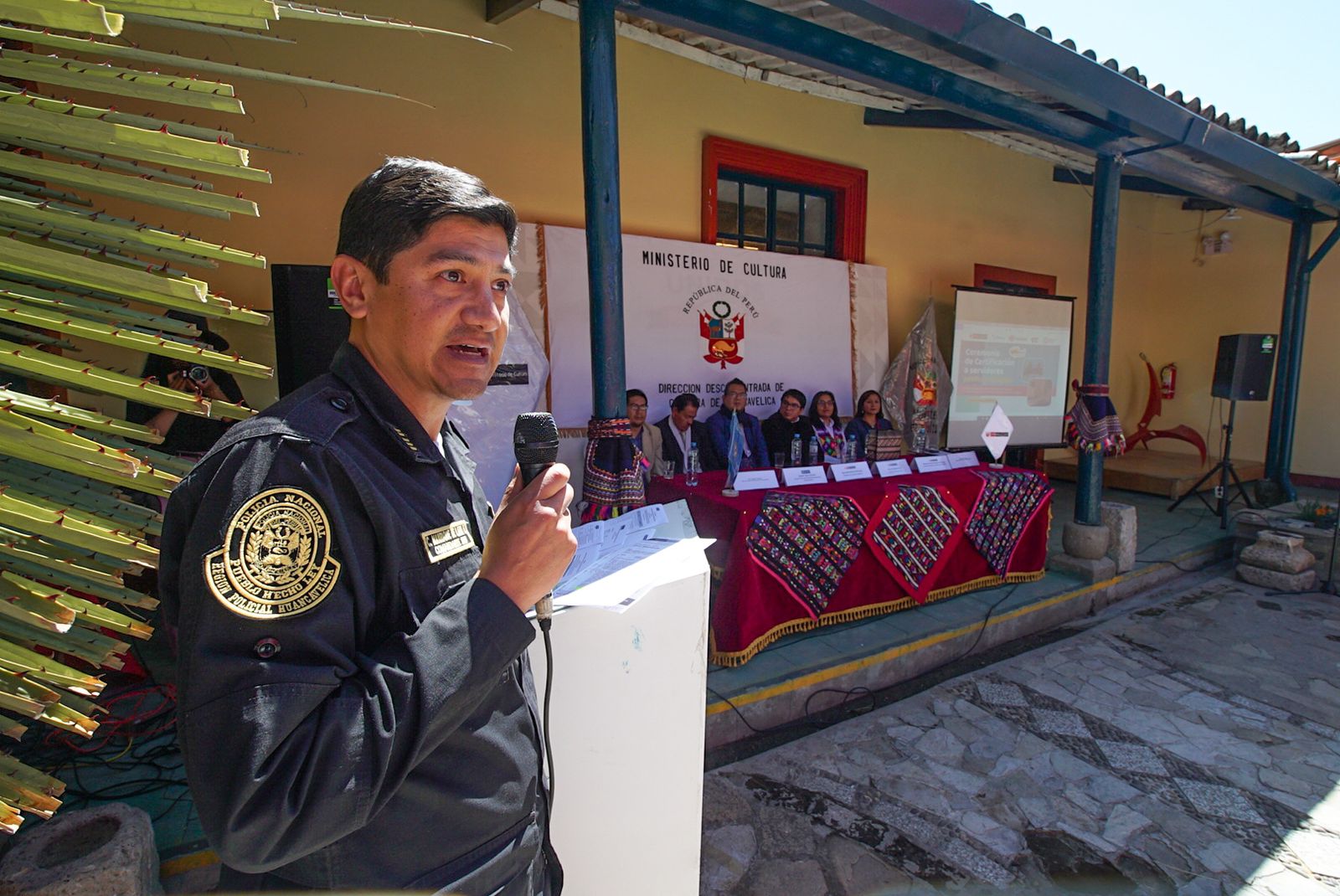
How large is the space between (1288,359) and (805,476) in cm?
644

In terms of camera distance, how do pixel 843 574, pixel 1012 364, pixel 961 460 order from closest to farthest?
pixel 843 574 → pixel 961 460 → pixel 1012 364

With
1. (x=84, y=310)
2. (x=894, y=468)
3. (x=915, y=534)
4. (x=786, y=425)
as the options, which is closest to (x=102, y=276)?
(x=84, y=310)

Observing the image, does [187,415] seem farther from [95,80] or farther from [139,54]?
[139,54]

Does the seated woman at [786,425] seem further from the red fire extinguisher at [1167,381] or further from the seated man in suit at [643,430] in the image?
the red fire extinguisher at [1167,381]

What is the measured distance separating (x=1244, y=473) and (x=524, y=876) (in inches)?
415

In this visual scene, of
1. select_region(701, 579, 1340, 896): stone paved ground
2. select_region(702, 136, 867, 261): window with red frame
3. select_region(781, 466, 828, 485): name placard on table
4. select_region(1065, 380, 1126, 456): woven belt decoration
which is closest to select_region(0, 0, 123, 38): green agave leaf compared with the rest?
select_region(701, 579, 1340, 896): stone paved ground

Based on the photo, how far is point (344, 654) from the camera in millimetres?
735

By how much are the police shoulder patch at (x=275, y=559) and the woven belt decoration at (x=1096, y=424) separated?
538 cm

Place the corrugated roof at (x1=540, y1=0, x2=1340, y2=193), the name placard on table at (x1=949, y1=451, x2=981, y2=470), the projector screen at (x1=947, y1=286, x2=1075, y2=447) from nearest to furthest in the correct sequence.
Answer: the corrugated roof at (x1=540, y1=0, x2=1340, y2=193) → the name placard on table at (x1=949, y1=451, x2=981, y2=470) → the projector screen at (x1=947, y1=286, x2=1075, y2=447)

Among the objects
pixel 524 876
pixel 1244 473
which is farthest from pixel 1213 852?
pixel 1244 473

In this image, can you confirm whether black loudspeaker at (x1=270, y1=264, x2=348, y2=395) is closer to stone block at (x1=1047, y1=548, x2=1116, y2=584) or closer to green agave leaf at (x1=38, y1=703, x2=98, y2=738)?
green agave leaf at (x1=38, y1=703, x2=98, y2=738)

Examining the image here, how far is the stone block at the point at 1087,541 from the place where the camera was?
4.93 metres

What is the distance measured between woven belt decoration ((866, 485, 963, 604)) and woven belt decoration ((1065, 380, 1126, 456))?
1.47 meters

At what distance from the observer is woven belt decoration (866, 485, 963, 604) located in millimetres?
3936
